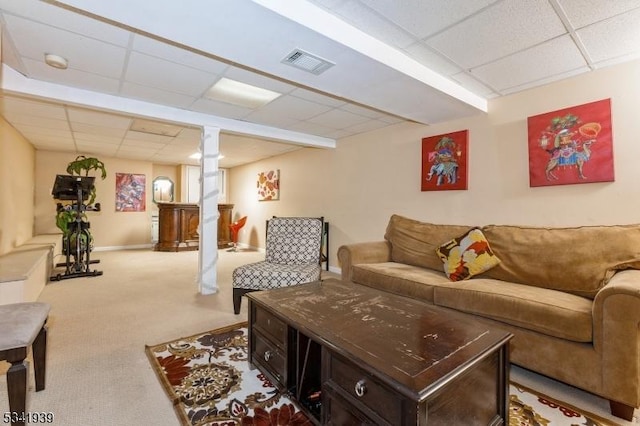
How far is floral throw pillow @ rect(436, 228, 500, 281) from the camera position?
2.52m

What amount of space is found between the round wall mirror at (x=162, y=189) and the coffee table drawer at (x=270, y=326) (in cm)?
715

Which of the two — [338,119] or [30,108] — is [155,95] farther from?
[338,119]

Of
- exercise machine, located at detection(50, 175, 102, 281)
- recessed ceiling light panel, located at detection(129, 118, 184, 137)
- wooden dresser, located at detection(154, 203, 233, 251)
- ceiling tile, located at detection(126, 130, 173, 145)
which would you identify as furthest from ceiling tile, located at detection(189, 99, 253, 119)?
wooden dresser, located at detection(154, 203, 233, 251)

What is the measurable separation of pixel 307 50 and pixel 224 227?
634 cm

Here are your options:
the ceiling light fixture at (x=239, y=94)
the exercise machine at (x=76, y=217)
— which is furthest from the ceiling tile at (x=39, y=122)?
the ceiling light fixture at (x=239, y=94)

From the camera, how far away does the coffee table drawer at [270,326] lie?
5.20ft

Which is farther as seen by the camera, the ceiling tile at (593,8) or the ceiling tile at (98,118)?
the ceiling tile at (98,118)

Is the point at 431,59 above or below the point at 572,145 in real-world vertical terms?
above

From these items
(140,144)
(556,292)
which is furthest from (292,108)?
(140,144)

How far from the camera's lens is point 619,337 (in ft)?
4.88

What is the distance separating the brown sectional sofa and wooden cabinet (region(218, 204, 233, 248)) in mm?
5258

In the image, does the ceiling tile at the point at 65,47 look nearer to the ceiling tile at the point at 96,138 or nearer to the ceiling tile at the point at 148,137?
the ceiling tile at the point at 148,137

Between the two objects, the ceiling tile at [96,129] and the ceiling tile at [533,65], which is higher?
the ceiling tile at [96,129]

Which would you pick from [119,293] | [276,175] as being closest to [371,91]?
[119,293]
